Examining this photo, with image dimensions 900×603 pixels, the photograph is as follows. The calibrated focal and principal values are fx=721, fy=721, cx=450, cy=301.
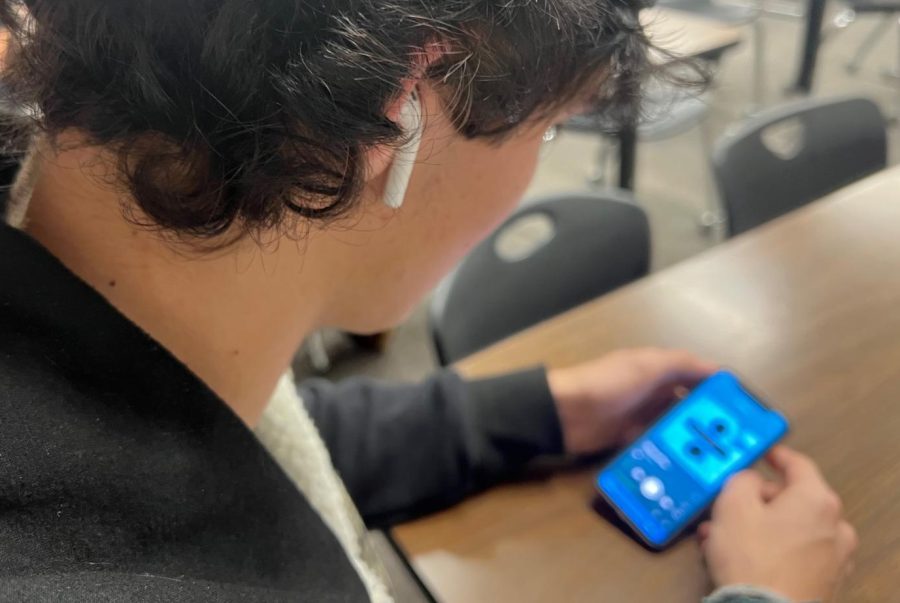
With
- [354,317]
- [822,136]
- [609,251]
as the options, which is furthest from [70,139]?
[822,136]

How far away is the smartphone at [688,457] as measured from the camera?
22.5 inches

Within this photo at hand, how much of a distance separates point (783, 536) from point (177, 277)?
0.47 metres

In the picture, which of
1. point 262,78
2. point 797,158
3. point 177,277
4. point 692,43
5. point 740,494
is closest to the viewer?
point 262,78

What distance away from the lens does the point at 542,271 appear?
94 centimetres

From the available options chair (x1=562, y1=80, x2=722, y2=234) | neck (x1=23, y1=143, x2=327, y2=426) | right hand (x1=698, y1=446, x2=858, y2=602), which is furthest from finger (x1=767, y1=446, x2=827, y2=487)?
neck (x1=23, y1=143, x2=327, y2=426)

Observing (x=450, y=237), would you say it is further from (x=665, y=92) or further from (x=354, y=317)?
(x=665, y=92)

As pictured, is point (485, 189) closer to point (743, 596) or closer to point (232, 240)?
point (232, 240)

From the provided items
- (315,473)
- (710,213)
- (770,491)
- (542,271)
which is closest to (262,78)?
(315,473)

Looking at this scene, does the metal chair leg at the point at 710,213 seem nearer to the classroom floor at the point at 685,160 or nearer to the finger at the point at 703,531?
the classroom floor at the point at 685,160

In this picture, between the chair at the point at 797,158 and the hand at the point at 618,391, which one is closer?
the hand at the point at 618,391

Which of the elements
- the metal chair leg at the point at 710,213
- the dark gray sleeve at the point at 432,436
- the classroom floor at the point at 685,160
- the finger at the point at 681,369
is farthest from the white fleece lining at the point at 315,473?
the metal chair leg at the point at 710,213

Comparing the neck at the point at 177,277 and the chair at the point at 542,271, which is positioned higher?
the neck at the point at 177,277

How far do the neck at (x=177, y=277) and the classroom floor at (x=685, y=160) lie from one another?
1131 millimetres

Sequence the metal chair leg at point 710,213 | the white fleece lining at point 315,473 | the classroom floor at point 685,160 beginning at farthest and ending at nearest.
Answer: the metal chair leg at point 710,213 → the classroom floor at point 685,160 → the white fleece lining at point 315,473
